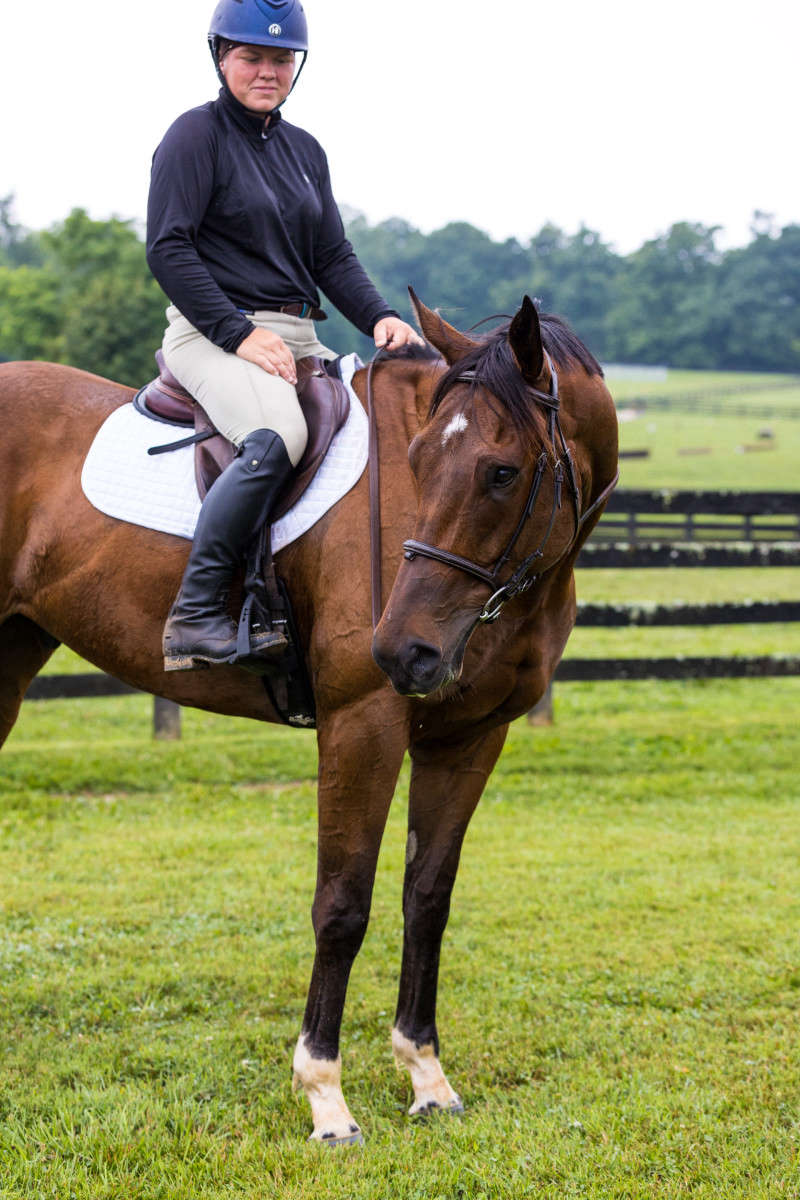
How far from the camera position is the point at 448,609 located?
3.14 metres

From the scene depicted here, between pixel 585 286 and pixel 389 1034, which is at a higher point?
pixel 585 286

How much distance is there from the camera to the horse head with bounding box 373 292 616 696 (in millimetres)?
3111

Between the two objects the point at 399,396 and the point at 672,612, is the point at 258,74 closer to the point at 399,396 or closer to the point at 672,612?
the point at 399,396

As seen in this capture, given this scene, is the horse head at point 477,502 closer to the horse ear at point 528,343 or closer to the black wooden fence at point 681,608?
the horse ear at point 528,343

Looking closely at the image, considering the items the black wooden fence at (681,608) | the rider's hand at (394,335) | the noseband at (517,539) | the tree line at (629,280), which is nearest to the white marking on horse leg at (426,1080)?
the noseband at (517,539)

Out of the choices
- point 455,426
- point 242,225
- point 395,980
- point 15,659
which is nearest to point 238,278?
point 242,225

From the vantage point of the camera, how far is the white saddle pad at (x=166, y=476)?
374cm

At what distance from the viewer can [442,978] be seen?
5117mm

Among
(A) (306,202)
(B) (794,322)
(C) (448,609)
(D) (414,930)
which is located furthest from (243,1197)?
(B) (794,322)

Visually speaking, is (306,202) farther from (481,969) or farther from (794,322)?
(794,322)

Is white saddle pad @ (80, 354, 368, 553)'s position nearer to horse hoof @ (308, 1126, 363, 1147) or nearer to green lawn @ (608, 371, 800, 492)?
horse hoof @ (308, 1126, 363, 1147)

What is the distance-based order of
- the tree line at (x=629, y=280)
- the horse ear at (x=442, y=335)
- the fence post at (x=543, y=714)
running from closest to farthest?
the horse ear at (x=442, y=335)
the fence post at (x=543, y=714)
the tree line at (x=629, y=280)

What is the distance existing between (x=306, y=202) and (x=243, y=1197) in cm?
328

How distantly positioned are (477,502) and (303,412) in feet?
3.27
